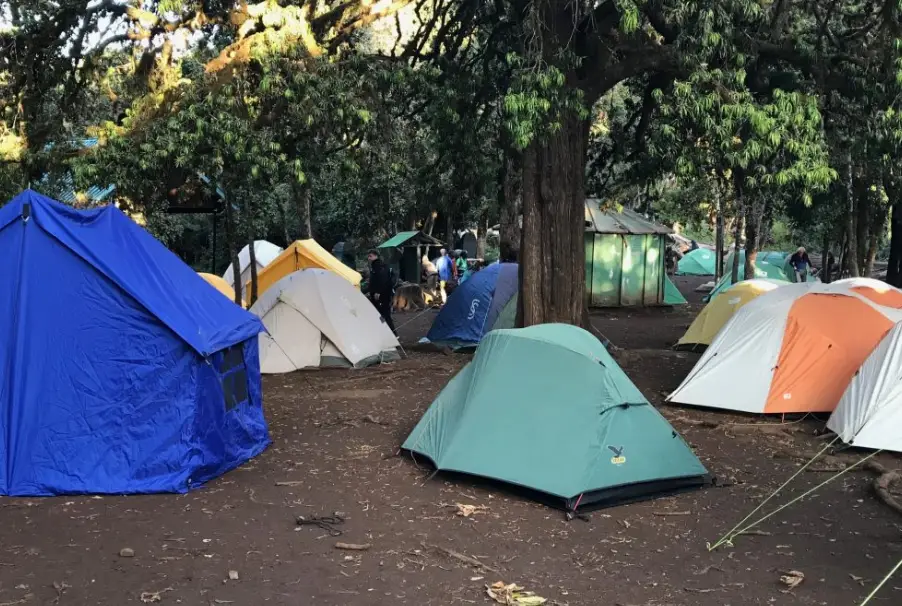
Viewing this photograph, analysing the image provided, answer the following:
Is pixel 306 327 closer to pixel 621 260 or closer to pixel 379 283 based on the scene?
pixel 379 283

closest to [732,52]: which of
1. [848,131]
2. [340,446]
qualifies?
[848,131]

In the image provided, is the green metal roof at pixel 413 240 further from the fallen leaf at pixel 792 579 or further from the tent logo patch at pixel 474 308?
the fallen leaf at pixel 792 579

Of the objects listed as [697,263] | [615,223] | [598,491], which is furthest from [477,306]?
[697,263]

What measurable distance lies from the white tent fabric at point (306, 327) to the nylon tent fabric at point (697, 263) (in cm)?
3110

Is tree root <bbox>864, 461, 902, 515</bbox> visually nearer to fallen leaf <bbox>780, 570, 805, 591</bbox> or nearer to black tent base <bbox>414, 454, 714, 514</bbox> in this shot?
black tent base <bbox>414, 454, 714, 514</bbox>

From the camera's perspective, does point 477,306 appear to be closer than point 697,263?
Yes

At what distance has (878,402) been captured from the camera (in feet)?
25.9

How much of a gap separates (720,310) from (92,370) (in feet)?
35.2

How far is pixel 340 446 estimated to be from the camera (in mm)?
8602

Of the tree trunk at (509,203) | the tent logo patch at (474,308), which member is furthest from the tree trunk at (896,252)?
the tent logo patch at (474,308)

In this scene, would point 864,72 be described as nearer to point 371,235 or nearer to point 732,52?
point 732,52

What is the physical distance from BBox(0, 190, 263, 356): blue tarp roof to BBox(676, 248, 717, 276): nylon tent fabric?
36035mm

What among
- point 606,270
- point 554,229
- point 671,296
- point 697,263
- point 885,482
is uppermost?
point 554,229

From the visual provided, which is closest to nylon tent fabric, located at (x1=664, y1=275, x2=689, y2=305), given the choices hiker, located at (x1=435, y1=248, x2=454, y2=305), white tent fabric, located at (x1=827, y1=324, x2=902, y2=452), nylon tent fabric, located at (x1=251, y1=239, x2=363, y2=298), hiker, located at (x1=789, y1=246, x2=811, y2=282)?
hiker, located at (x1=789, y1=246, x2=811, y2=282)
